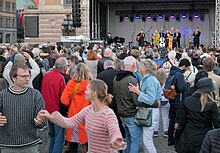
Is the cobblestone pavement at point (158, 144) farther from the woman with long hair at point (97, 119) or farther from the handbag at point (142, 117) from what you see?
the woman with long hair at point (97, 119)

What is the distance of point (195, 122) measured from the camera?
193 inches

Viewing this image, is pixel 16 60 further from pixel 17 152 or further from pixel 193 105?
pixel 193 105

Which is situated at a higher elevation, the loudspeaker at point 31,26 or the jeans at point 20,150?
the loudspeaker at point 31,26

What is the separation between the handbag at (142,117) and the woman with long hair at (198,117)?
1.12 metres

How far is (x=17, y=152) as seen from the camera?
14.2 feet

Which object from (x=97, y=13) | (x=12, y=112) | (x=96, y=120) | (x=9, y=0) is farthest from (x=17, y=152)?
(x=9, y=0)

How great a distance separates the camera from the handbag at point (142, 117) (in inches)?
241

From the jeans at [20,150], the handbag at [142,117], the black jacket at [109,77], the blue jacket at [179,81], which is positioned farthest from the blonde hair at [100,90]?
the blue jacket at [179,81]

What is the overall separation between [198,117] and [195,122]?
78 mm

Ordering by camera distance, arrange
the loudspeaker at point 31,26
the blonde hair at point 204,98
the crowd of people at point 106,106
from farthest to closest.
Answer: the loudspeaker at point 31,26
the blonde hair at point 204,98
the crowd of people at point 106,106

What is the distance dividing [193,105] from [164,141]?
376 centimetres

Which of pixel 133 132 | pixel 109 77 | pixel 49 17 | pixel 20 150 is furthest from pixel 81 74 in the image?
pixel 49 17

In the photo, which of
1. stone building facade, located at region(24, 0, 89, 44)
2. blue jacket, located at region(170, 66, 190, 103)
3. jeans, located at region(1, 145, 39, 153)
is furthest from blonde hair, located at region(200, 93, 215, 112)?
stone building facade, located at region(24, 0, 89, 44)

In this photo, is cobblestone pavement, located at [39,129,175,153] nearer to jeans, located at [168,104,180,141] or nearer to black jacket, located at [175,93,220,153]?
jeans, located at [168,104,180,141]
